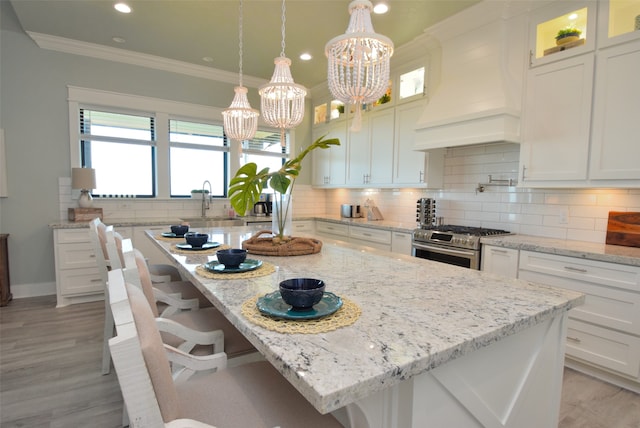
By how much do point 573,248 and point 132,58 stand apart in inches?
196

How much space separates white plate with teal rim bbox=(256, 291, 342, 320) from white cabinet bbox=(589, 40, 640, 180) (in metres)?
2.49

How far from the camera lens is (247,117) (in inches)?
109

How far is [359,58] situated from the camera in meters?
1.71

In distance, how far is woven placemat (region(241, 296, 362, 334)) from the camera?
775 millimetres

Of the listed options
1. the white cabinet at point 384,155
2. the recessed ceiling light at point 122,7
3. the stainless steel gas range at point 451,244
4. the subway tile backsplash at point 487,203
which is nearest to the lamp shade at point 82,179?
the subway tile backsplash at point 487,203

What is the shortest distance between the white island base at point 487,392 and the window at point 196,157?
4.31 metres

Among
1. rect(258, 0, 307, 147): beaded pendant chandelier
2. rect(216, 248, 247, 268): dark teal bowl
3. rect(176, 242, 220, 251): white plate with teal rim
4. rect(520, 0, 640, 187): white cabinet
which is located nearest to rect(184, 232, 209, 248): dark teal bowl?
rect(176, 242, 220, 251): white plate with teal rim

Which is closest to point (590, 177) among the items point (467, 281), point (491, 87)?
point (491, 87)

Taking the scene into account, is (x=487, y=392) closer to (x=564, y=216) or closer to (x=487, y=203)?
(x=564, y=216)

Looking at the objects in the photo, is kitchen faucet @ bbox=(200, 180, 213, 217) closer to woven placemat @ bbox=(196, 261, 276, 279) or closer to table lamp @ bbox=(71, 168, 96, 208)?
table lamp @ bbox=(71, 168, 96, 208)

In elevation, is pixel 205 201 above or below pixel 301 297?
above

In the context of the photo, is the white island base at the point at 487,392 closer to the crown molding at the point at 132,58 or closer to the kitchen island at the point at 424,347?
the kitchen island at the point at 424,347

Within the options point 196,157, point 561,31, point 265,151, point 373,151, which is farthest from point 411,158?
point 196,157

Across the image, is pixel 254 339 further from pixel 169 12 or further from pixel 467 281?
pixel 169 12
